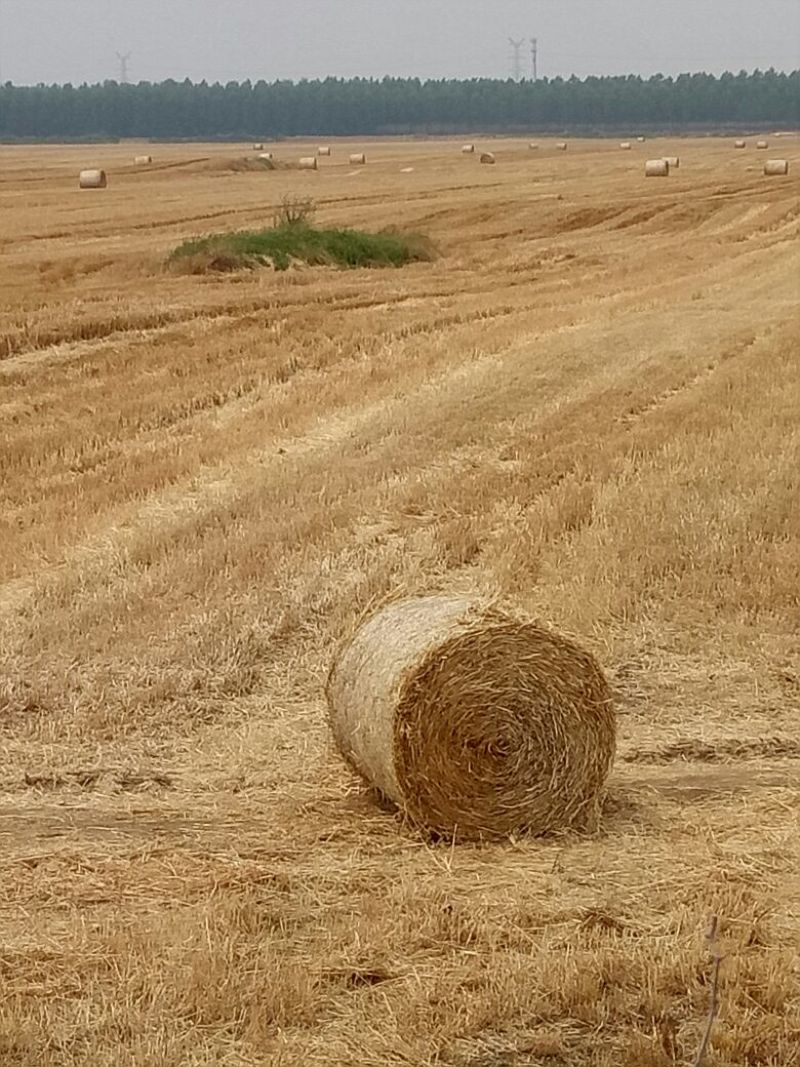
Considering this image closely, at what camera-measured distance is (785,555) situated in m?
9.68

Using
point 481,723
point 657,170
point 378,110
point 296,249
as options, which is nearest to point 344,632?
point 481,723

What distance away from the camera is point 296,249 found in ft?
80.4

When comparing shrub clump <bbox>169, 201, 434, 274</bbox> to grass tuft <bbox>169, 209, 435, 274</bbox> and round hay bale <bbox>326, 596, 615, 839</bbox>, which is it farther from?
round hay bale <bbox>326, 596, 615, 839</bbox>

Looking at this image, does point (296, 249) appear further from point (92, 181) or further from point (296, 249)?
point (92, 181)

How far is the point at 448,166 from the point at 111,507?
42145mm

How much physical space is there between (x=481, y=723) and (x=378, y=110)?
13144 centimetres

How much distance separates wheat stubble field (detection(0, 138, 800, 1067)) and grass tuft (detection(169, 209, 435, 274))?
10.2 ft

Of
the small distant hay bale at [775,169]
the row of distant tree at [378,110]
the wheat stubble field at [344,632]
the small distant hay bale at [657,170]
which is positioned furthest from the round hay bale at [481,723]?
the row of distant tree at [378,110]

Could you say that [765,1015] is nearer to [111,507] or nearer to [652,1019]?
[652,1019]

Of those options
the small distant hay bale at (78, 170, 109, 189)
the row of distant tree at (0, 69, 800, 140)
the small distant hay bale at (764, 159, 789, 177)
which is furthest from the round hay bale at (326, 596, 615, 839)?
the row of distant tree at (0, 69, 800, 140)

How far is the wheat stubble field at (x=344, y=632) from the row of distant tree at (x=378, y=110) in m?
110

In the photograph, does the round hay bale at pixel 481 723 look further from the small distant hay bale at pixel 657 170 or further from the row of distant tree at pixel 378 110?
the row of distant tree at pixel 378 110

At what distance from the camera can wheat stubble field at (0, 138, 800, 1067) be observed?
16.1ft

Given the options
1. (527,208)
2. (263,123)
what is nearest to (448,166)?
(527,208)
